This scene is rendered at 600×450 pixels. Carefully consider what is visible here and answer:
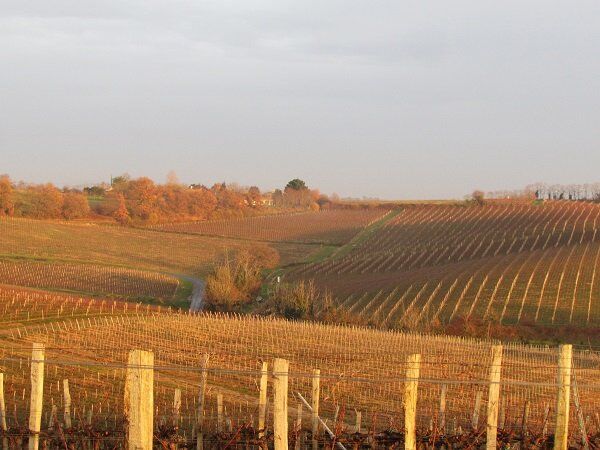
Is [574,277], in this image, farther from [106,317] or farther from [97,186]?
[97,186]

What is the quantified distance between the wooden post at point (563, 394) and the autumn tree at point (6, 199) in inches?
3581

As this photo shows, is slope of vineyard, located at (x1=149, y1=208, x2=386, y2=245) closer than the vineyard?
No

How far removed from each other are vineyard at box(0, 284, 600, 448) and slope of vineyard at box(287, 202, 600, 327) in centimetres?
1193

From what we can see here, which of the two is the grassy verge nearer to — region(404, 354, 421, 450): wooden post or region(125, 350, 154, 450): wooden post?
region(404, 354, 421, 450): wooden post

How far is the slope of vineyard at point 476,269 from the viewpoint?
44031 millimetres

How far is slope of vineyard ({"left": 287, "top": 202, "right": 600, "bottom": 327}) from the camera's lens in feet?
144

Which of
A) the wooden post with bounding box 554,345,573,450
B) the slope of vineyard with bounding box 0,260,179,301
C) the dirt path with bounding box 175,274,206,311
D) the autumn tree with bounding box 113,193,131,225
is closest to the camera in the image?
the wooden post with bounding box 554,345,573,450

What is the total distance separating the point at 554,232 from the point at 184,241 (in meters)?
36.5

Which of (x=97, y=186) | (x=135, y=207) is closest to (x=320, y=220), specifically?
(x=135, y=207)

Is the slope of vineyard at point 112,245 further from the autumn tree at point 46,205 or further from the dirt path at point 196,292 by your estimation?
the autumn tree at point 46,205

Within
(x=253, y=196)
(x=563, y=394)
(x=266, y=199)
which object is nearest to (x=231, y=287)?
(x=563, y=394)

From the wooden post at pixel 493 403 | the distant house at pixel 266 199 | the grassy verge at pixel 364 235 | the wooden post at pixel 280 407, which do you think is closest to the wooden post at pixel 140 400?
the wooden post at pixel 280 407

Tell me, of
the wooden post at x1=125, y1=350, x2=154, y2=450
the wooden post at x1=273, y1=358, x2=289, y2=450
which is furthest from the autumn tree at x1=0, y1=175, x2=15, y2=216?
the wooden post at x1=125, y1=350, x2=154, y2=450

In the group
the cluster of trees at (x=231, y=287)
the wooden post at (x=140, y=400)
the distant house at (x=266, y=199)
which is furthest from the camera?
the distant house at (x=266, y=199)
